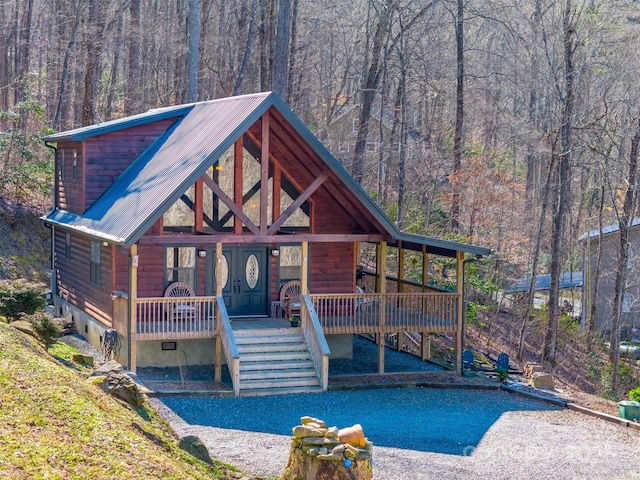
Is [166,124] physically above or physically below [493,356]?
above

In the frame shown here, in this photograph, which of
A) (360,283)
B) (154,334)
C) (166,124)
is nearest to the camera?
(154,334)

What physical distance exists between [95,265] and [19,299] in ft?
12.5

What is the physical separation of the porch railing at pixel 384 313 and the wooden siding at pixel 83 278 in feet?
16.4

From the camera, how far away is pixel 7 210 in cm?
2891

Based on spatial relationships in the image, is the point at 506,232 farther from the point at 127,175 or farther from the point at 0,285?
the point at 0,285

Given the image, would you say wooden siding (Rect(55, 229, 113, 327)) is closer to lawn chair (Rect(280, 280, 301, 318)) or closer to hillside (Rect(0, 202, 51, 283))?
hillside (Rect(0, 202, 51, 283))

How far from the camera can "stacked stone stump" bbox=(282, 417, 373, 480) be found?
11.8 m

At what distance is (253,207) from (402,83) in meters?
13.6

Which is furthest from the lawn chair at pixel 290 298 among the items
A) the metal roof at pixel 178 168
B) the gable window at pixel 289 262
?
the metal roof at pixel 178 168

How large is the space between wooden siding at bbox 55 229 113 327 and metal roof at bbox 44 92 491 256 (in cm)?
80

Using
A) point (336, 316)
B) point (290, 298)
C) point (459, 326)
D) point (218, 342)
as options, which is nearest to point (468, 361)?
point (459, 326)

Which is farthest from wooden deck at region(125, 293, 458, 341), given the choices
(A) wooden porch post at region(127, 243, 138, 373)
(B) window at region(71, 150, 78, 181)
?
(B) window at region(71, 150, 78, 181)

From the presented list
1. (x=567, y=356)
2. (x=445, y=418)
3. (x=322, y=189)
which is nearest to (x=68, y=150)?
(x=322, y=189)

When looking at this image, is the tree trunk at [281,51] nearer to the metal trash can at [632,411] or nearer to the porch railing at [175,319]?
the porch railing at [175,319]
